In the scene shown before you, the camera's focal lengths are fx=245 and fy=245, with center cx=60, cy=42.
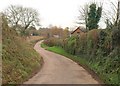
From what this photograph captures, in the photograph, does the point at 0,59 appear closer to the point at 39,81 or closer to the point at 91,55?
the point at 39,81

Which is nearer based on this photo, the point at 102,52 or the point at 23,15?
the point at 102,52

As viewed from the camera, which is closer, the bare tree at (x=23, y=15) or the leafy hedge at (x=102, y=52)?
the leafy hedge at (x=102, y=52)

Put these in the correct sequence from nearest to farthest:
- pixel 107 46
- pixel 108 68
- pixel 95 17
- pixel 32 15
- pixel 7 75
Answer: pixel 7 75, pixel 108 68, pixel 107 46, pixel 95 17, pixel 32 15

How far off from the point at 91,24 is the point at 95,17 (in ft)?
4.36

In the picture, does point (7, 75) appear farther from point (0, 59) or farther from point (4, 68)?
point (0, 59)

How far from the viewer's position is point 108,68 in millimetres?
18875

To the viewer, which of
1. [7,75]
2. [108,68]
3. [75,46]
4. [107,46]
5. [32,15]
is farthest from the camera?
A: [32,15]

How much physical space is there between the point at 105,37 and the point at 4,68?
11.1m

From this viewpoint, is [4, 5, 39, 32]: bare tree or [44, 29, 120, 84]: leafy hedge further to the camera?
[4, 5, 39, 32]: bare tree

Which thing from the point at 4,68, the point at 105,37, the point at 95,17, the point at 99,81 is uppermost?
the point at 95,17

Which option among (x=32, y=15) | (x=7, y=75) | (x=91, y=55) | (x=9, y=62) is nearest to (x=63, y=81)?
(x=7, y=75)

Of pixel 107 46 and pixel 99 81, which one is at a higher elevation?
pixel 107 46

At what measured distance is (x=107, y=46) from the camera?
23.0 m

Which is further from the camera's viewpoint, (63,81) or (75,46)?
(75,46)
